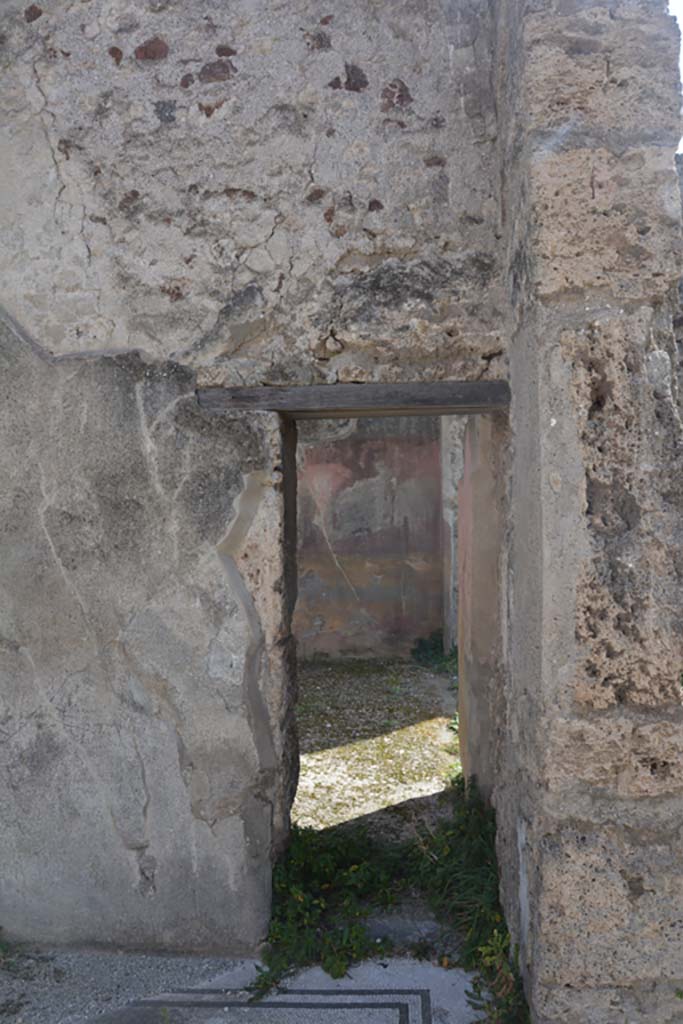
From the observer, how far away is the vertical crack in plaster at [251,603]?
2607 millimetres

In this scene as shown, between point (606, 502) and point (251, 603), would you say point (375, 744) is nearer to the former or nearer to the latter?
point (251, 603)

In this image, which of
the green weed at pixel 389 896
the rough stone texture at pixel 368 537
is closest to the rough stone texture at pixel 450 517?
the rough stone texture at pixel 368 537

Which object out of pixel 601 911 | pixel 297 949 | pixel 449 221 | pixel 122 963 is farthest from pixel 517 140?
pixel 122 963

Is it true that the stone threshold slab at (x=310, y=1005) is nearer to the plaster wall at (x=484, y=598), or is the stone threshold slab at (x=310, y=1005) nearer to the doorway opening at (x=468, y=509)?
the doorway opening at (x=468, y=509)

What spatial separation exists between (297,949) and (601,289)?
2.13 metres

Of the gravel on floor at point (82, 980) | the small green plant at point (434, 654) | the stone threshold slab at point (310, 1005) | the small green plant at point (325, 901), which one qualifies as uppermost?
the small green plant at point (325, 901)

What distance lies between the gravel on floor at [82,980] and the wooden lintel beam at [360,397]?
68.5 inches

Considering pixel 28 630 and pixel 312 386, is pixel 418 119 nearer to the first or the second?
pixel 312 386

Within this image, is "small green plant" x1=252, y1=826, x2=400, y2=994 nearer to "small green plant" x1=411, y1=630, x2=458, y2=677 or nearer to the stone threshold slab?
the stone threshold slab

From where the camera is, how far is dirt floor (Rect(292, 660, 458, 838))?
12.2 ft

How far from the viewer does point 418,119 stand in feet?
8.30

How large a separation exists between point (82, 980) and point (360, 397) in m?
1.99

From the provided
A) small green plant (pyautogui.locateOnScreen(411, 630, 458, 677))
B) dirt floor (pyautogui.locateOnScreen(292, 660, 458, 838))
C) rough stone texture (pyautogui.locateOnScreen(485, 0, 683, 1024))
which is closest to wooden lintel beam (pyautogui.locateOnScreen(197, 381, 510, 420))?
rough stone texture (pyautogui.locateOnScreen(485, 0, 683, 1024))

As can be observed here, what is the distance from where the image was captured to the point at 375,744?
4770 mm
